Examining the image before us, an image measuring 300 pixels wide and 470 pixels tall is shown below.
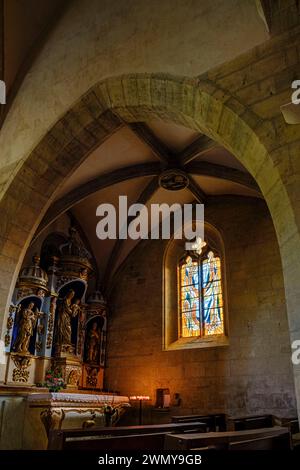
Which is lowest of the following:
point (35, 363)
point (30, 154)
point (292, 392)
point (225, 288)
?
point (292, 392)

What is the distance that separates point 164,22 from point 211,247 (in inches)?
236

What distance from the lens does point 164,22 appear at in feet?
17.5

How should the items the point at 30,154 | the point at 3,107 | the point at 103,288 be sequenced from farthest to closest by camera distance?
the point at 103,288, the point at 3,107, the point at 30,154

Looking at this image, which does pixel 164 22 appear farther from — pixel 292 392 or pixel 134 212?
pixel 292 392

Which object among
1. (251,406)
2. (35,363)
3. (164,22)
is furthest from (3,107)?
(251,406)

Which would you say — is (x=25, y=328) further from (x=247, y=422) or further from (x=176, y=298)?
(x=247, y=422)

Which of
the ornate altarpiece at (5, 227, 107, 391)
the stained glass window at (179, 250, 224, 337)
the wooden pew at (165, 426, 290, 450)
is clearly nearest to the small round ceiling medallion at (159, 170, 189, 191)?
the stained glass window at (179, 250, 224, 337)

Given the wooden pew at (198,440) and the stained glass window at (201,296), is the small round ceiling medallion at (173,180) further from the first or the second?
the wooden pew at (198,440)

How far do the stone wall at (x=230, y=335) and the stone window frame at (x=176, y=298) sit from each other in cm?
15

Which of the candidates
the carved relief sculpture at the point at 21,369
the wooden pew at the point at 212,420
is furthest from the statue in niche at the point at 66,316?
the wooden pew at the point at 212,420

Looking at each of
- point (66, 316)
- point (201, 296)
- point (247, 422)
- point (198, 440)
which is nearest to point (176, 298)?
point (201, 296)

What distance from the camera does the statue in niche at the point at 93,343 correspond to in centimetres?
1011

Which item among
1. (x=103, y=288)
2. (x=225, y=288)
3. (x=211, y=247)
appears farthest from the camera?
(x=103, y=288)

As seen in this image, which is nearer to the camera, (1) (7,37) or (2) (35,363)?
(1) (7,37)
